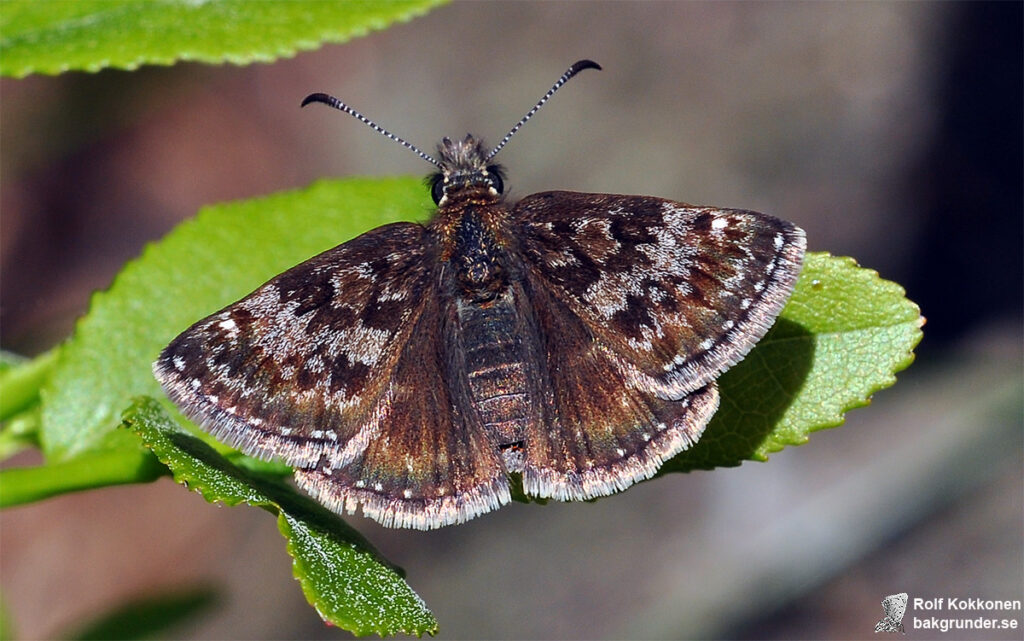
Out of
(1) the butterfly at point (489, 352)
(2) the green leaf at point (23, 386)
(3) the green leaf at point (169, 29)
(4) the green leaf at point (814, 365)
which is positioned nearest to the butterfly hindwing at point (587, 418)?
(1) the butterfly at point (489, 352)

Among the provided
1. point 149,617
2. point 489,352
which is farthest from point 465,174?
point 149,617

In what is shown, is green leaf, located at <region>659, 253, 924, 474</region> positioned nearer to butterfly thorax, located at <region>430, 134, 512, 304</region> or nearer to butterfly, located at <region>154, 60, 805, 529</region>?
butterfly, located at <region>154, 60, 805, 529</region>

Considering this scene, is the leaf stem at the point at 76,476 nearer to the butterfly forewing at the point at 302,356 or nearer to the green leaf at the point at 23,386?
the butterfly forewing at the point at 302,356

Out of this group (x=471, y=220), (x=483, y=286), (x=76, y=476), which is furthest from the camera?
(x=471, y=220)

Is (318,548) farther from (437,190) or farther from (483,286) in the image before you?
(437,190)

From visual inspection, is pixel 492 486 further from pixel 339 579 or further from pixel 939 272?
pixel 939 272

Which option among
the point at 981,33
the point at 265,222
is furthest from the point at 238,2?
the point at 981,33
